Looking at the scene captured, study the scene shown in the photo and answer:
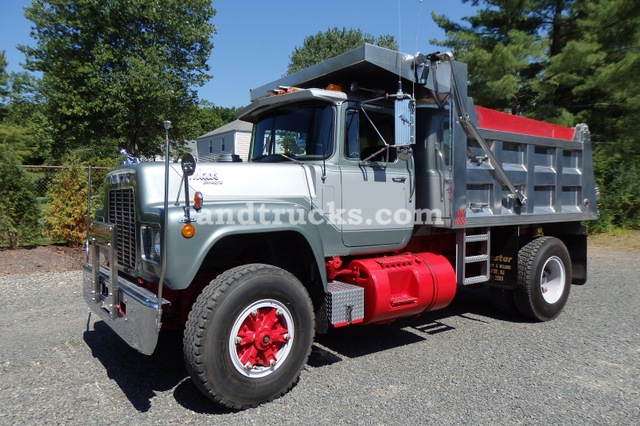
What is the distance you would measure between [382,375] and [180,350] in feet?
6.79

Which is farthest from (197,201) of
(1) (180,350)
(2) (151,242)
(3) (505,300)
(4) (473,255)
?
(3) (505,300)

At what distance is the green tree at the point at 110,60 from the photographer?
18.6 m

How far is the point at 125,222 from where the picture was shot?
13.0ft

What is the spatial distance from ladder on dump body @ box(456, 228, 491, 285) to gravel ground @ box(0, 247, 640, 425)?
24.4 inches

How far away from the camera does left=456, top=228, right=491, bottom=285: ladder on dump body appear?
5301 mm

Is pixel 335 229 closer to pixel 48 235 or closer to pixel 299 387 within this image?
pixel 299 387

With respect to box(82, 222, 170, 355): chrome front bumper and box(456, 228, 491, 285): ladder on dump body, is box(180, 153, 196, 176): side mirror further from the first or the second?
box(456, 228, 491, 285): ladder on dump body

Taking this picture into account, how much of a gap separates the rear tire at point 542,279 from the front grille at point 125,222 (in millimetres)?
4387

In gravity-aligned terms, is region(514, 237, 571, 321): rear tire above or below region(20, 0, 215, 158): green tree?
below

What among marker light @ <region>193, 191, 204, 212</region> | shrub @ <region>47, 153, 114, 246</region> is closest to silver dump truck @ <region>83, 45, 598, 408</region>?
marker light @ <region>193, 191, 204, 212</region>

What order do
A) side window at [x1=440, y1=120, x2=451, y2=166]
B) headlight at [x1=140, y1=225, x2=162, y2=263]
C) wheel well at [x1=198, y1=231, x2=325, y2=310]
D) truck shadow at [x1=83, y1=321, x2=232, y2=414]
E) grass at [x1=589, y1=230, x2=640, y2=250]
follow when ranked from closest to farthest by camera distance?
headlight at [x1=140, y1=225, x2=162, y2=263] < truck shadow at [x1=83, y1=321, x2=232, y2=414] < wheel well at [x1=198, y1=231, x2=325, y2=310] < side window at [x1=440, y1=120, x2=451, y2=166] < grass at [x1=589, y1=230, x2=640, y2=250]

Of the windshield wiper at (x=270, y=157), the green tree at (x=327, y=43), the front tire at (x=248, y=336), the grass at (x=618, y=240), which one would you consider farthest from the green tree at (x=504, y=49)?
the green tree at (x=327, y=43)

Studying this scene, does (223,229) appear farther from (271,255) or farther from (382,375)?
(382,375)

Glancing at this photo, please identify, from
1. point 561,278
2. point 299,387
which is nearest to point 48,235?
point 299,387
